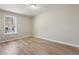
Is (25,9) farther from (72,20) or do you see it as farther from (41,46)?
(72,20)

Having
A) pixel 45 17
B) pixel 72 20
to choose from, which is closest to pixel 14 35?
pixel 45 17

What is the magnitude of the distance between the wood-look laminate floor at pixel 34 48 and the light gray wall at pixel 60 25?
209 millimetres

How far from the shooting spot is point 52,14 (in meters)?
2.70

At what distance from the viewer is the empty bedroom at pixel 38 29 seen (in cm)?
237

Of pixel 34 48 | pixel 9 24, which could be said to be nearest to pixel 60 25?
pixel 34 48

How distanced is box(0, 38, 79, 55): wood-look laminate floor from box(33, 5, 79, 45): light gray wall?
0.21 meters

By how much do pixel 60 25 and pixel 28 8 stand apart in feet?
3.86

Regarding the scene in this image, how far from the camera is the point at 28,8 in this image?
2.38 meters

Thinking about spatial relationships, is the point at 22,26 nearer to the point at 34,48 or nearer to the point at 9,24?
the point at 9,24

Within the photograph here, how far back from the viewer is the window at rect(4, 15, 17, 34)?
237 cm

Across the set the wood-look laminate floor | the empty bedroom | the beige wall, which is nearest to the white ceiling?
the empty bedroom

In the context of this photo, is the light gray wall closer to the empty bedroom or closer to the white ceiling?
the empty bedroom
